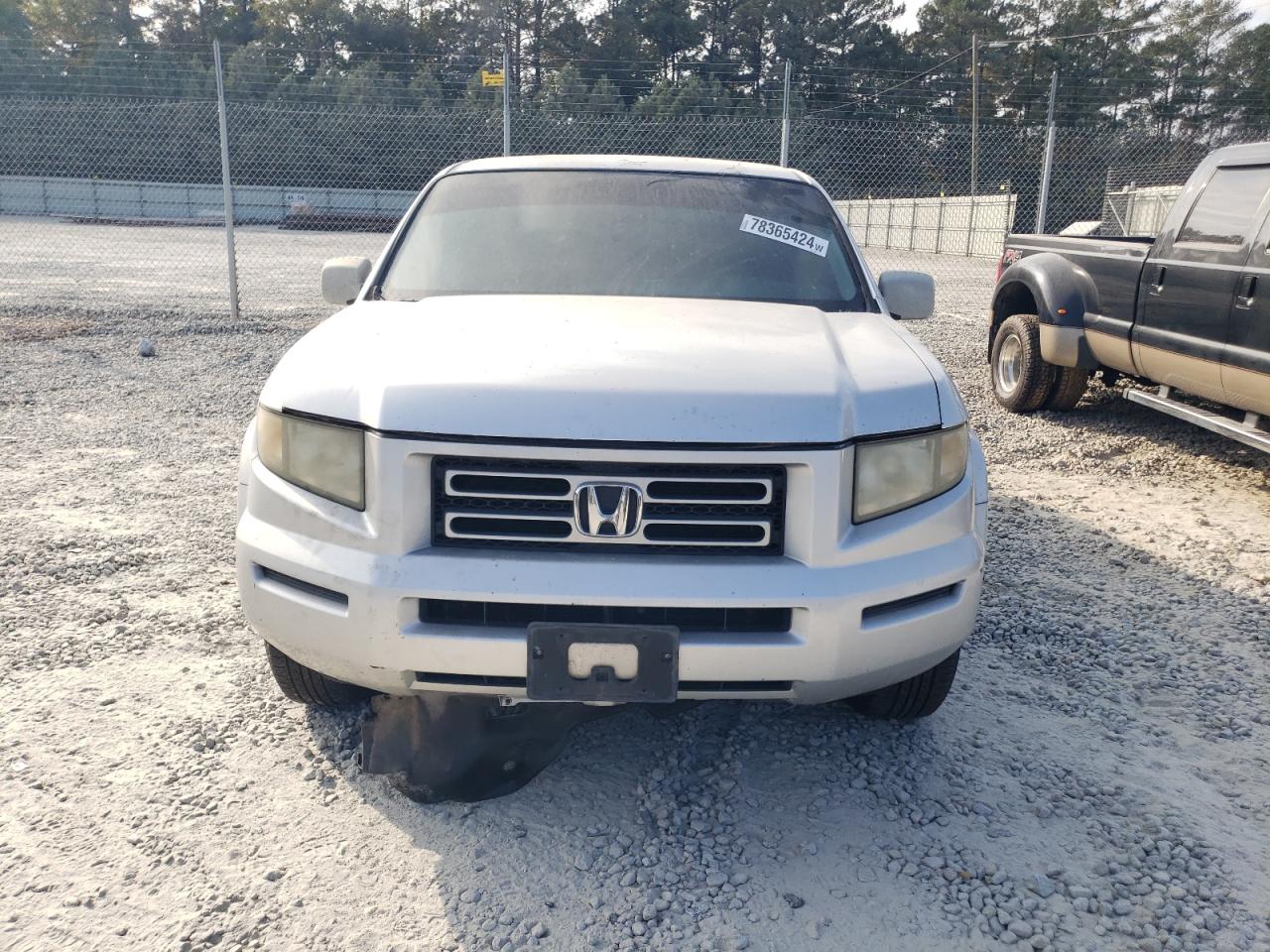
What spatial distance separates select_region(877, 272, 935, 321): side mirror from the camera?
3828mm

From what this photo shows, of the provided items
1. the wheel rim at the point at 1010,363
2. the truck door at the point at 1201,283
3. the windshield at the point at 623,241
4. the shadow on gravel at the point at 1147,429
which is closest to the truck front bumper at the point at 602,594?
the windshield at the point at 623,241

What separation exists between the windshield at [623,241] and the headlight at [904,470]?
1.03m

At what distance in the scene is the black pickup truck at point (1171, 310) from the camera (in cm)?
542

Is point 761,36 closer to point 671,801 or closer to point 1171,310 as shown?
point 1171,310

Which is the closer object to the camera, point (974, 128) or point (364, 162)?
point (974, 128)

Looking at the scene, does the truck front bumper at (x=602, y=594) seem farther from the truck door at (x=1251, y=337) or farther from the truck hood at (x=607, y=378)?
the truck door at (x=1251, y=337)

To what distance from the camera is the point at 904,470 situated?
99.7 inches

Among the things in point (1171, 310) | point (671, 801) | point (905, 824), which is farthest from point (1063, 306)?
point (671, 801)

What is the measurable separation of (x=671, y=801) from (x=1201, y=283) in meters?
4.66

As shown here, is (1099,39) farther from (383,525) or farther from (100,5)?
(383,525)

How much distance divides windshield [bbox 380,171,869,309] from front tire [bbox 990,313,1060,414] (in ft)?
12.7

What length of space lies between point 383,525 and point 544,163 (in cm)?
217

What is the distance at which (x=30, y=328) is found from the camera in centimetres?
1083

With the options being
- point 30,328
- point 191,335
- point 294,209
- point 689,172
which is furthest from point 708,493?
point 294,209
